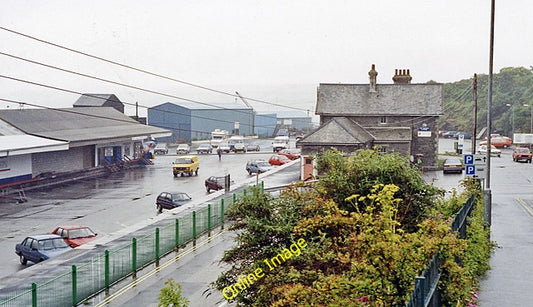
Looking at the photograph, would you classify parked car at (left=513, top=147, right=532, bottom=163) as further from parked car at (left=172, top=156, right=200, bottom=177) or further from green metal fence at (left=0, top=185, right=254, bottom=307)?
green metal fence at (left=0, top=185, right=254, bottom=307)

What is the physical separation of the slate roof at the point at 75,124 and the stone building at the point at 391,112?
2533 cm

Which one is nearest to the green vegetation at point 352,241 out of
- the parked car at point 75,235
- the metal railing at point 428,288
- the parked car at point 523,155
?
the metal railing at point 428,288

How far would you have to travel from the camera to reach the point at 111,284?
22594 mm

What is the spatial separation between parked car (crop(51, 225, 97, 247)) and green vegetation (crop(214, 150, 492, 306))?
15.8 meters

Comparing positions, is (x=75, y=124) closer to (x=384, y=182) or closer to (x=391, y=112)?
(x=391, y=112)

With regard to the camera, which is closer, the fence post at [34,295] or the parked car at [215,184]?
the fence post at [34,295]

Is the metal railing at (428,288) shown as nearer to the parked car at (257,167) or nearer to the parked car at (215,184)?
the parked car at (215,184)

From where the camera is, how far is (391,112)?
67.3 metres

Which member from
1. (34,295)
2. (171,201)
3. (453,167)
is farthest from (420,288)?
(453,167)

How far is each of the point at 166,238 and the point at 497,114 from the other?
120 m

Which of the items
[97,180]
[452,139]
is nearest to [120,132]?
[97,180]

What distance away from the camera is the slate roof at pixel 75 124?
227 ft

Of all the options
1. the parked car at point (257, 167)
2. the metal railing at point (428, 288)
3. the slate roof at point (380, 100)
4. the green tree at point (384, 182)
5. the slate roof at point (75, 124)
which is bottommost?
the parked car at point (257, 167)

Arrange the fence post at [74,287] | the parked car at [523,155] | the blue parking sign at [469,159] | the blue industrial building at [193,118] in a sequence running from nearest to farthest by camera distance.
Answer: the fence post at [74,287] < the blue parking sign at [469,159] < the parked car at [523,155] < the blue industrial building at [193,118]
